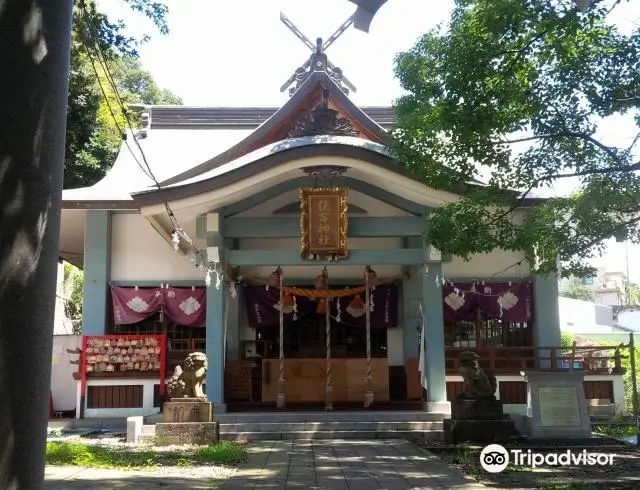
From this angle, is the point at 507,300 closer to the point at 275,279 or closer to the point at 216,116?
the point at 275,279

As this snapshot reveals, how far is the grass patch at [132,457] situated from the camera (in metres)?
8.44

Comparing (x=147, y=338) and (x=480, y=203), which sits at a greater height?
(x=480, y=203)

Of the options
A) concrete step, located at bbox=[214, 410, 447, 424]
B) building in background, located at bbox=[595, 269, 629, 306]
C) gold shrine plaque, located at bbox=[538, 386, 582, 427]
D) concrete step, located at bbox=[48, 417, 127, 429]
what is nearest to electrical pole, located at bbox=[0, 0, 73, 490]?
gold shrine plaque, located at bbox=[538, 386, 582, 427]

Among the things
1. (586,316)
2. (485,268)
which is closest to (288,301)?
(485,268)

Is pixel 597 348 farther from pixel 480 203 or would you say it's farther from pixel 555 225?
pixel 480 203

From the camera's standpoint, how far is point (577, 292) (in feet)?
217

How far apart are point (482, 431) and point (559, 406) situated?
1299 millimetres

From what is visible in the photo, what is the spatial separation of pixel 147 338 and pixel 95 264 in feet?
8.16

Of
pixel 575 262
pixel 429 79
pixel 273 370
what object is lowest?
pixel 273 370

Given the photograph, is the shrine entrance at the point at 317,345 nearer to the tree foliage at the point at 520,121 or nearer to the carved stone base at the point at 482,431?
the carved stone base at the point at 482,431

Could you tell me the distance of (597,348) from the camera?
14.9 m

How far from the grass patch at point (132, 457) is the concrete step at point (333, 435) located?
2.07 metres

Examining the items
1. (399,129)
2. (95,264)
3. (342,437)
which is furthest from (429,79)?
(95,264)

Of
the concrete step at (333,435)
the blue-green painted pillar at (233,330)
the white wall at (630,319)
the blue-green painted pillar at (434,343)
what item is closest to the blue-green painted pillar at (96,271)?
the blue-green painted pillar at (233,330)
